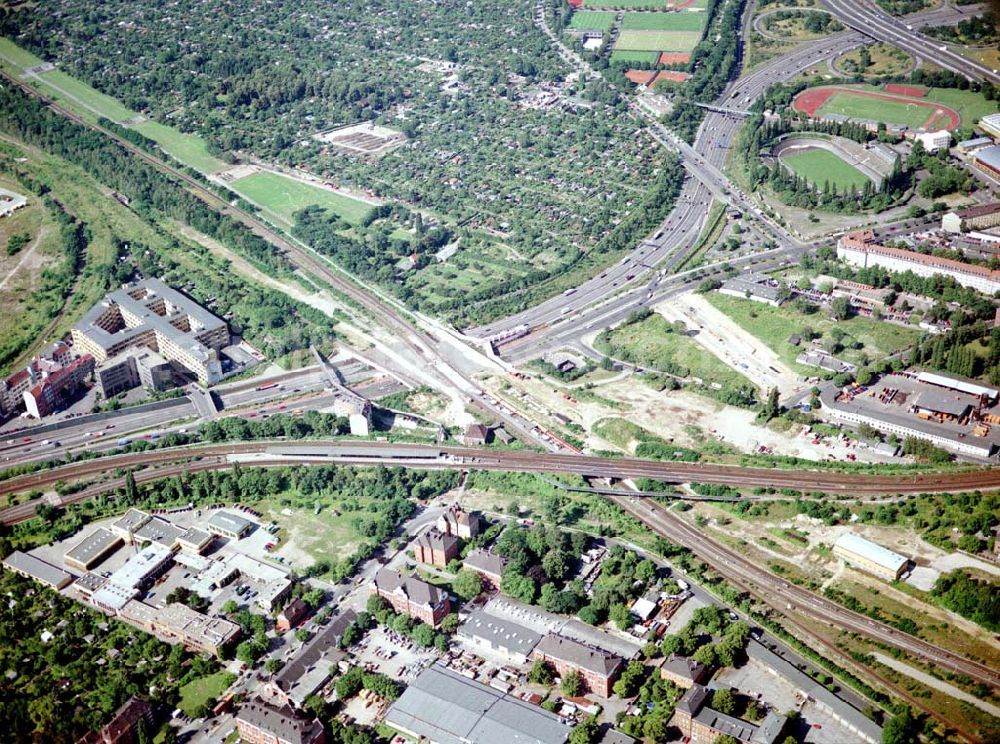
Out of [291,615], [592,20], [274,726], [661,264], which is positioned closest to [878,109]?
[661,264]

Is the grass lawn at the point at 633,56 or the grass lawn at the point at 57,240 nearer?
the grass lawn at the point at 57,240

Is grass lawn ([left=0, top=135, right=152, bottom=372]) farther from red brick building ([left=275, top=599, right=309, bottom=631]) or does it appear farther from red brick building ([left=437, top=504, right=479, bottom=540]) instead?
red brick building ([left=437, top=504, right=479, bottom=540])

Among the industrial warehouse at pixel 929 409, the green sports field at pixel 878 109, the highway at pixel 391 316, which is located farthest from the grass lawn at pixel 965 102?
the highway at pixel 391 316

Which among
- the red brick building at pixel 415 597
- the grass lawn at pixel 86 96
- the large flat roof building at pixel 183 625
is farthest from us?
the grass lawn at pixel 86 96

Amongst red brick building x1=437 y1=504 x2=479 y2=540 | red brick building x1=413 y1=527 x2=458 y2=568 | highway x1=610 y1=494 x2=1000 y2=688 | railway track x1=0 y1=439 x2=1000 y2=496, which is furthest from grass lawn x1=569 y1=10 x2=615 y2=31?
red brick building x1=413 y1=527 x2=458 y2=568

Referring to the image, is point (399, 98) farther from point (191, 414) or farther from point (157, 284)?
point (191, 414)

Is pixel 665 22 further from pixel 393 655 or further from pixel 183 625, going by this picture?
pixel 183 625

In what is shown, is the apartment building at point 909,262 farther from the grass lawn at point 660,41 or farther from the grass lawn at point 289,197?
the grass lawn at point 660,41
